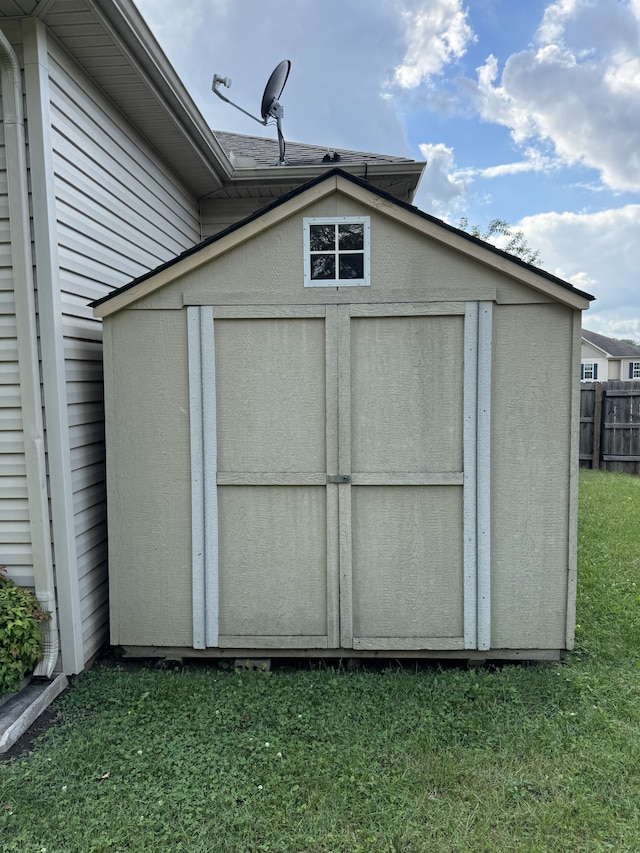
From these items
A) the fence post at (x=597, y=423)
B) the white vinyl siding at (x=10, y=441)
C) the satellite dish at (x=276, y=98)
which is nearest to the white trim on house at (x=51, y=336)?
the white vinyl siding at (x=10, y=441)

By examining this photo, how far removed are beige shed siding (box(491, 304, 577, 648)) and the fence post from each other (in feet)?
27.5

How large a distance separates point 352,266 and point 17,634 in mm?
2572

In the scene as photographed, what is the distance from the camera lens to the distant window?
10.3ft

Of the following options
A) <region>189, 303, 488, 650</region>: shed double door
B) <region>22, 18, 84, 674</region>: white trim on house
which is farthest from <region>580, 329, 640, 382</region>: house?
<region>22, 18, 84, 674</region>: white trim on house

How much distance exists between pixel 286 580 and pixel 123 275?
2.41 m

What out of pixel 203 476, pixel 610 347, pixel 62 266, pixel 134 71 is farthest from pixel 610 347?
pixel 62 266

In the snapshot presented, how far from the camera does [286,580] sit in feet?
10.8

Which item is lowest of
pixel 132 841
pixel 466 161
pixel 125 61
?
pixel 132 841

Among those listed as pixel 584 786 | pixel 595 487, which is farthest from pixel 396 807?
pixel 595 487

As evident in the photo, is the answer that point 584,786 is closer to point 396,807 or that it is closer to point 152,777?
point 396,807

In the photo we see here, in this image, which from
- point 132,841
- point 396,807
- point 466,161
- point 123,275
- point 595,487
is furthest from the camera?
point 466,161

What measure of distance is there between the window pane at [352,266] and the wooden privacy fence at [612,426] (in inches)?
337

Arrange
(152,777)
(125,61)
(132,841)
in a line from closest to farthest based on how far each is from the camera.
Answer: (132,841)
(152,777)
(125,61)

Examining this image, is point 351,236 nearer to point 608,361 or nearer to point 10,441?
point 10,441
